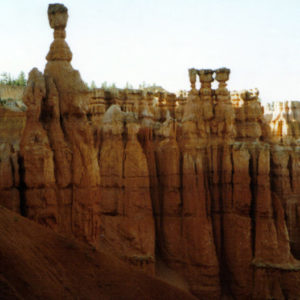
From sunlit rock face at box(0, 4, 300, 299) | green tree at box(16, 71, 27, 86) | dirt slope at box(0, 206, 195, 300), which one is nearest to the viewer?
dirt slope at box(0, 206, 195, 300)

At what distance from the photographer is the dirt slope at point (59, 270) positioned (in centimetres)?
1349

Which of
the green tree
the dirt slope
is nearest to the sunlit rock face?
the dirt slope

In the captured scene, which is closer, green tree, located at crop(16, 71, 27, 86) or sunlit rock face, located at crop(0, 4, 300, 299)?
sunlit rock face, located at crop(0, 4, 300, 299)

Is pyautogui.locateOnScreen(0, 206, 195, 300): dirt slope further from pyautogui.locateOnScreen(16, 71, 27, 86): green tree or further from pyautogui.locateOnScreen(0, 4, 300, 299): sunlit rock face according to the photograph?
pyautogui.locateOnScreen(16, 71, 27, 86): green tree

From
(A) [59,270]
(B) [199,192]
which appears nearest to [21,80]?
(B) [199,192]

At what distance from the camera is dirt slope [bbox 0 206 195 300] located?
13.5 meters

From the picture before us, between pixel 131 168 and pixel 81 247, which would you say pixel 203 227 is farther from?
pixel 81 247

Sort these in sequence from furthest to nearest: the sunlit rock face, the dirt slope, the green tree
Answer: the green tree
the sunlit rock face
the dirt slope

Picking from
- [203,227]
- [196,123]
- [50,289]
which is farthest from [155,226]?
[50,289]

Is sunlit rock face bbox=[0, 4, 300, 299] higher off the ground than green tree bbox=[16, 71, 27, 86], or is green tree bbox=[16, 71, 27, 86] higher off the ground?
green tree bbox=[16, 71, 27, 86]

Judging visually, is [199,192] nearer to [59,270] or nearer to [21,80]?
[59,270]

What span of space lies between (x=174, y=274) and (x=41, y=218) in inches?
492

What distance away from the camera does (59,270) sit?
15047mm

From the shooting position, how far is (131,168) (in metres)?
27.5
